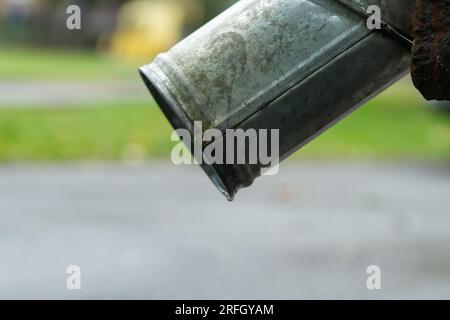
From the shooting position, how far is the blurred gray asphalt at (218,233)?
14.5 ft

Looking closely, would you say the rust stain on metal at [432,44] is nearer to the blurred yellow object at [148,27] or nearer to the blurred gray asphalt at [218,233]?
the blurred gray asphalt at [218,233]

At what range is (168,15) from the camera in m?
42.8

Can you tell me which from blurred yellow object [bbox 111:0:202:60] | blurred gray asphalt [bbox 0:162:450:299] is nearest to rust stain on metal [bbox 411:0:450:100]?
blurred gray asphalt [bbox 0:162:450:299]

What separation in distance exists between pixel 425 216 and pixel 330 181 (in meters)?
1.56

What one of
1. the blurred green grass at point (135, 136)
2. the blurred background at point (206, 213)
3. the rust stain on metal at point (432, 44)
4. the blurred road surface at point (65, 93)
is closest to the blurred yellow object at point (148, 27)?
the blurred road surface at point (65, 93)

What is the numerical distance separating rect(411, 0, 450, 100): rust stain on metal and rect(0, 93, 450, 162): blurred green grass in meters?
5.97

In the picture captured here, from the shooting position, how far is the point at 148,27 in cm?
3881

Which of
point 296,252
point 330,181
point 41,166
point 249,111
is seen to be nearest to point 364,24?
point 249,111

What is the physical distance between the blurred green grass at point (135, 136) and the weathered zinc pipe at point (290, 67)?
5715mm

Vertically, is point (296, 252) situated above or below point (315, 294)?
above

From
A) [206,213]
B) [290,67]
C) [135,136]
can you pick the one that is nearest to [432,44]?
[290,67]

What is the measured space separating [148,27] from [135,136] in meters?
29.4

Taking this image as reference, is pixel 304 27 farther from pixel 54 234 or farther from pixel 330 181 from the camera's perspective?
pixel 330 181

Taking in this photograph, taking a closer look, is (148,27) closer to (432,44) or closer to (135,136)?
(135,136)
